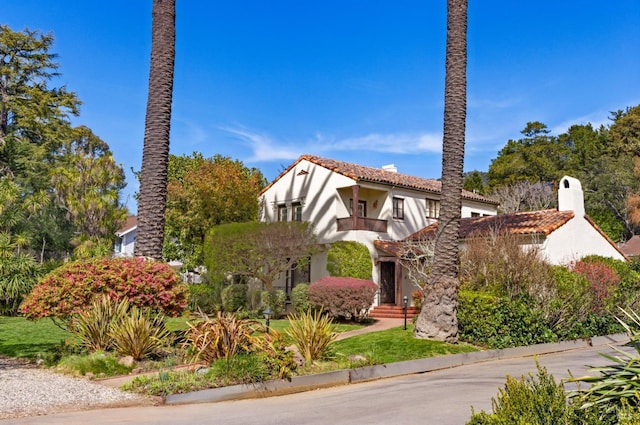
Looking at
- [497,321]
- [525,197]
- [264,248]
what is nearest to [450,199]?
[497,321]

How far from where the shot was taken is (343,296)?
2145 centimetres

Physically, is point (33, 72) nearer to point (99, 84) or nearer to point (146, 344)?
point (99, 84)

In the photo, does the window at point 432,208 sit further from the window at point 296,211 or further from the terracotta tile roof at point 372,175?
the window at point 296,211

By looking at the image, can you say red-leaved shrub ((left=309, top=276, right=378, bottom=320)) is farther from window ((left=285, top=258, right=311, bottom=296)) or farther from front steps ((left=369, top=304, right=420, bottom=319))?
window ((left=285, top=258, right=311, bottom=296))

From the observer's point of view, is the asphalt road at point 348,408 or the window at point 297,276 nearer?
the asphalt road at point 348,408

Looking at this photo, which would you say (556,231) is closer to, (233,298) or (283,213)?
(233,298)

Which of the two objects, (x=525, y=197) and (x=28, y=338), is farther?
(x=525, y=197)

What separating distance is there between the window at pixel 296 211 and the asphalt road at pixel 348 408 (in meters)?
20.6

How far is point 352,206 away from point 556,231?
34.5 feet

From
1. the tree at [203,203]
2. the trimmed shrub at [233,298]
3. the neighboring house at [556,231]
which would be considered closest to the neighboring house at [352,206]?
the neighboring house at [556,231]

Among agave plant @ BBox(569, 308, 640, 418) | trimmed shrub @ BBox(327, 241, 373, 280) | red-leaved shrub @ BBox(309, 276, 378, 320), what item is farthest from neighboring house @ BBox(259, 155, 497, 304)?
agave plant @ BBox(569, 308, 640, 418)

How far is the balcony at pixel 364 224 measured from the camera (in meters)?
28.2

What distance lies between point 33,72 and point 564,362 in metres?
41.4

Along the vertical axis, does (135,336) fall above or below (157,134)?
below
